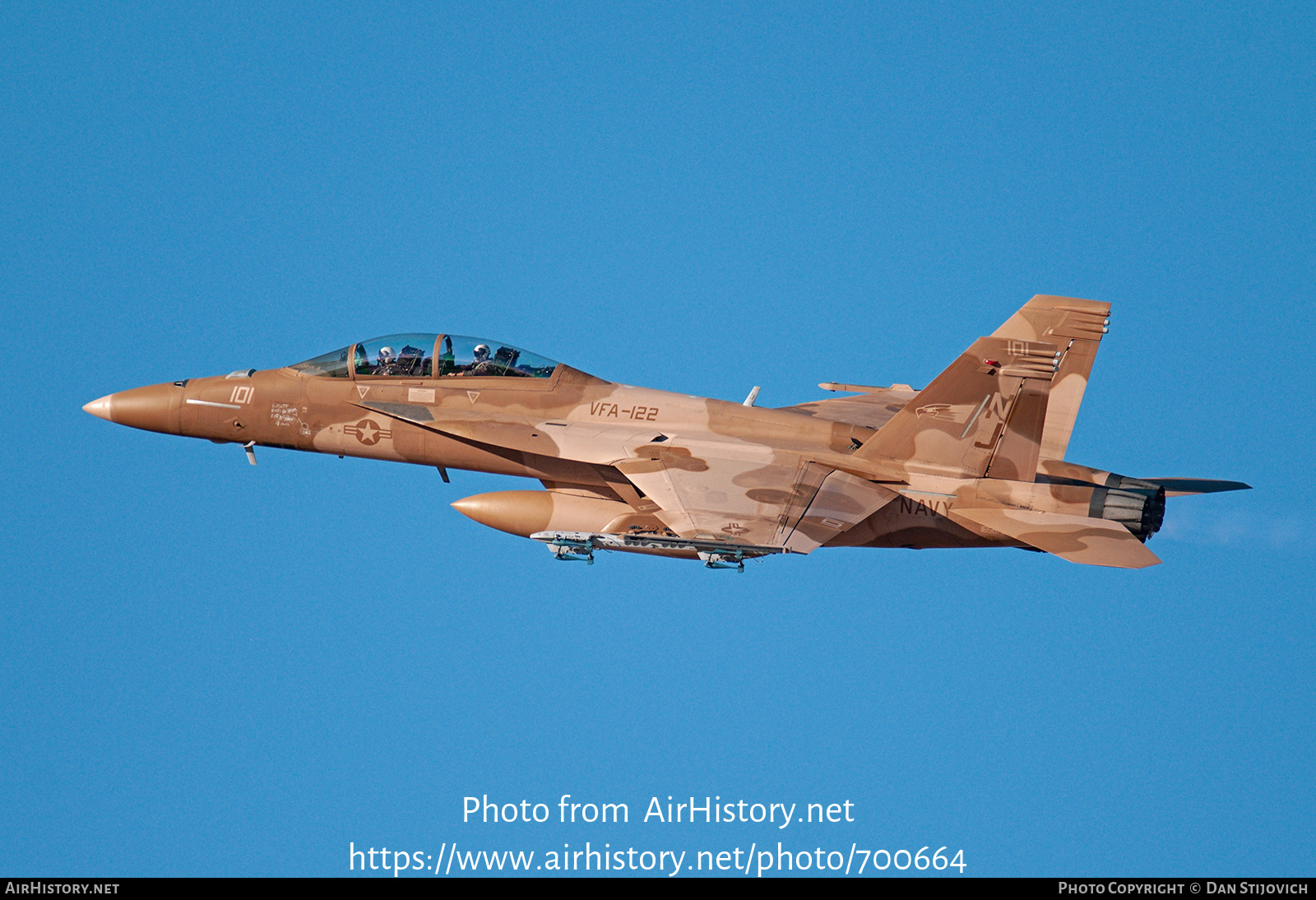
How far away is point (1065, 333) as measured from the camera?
1611 cm

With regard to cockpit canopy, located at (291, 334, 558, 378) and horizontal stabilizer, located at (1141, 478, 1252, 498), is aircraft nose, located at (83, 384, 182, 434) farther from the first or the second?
horizontal stabilizer, located at (1141, 478, 1252, 498)

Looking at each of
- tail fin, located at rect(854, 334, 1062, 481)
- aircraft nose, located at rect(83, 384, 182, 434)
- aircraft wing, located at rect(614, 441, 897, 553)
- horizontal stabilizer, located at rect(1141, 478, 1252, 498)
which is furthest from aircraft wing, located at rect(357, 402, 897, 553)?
horizontal stabilizer, located at rect(1141, 478, 1252, 498)

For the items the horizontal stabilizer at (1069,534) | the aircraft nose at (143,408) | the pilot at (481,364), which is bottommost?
the horizontal stabilizer at (1069,534)

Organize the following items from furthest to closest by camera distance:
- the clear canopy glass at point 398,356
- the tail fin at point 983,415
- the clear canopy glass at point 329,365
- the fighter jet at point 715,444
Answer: the clear canopy glass at point 329,365 → the clear canopy glass at point 398,356 → the tail fin at point 983,415 → the fighter jet at point 715,444

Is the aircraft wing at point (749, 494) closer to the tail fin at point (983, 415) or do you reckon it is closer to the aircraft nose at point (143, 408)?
the tail fin at point (983, 415)

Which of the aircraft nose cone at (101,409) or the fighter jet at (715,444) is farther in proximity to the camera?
the aircraft nose cone at (101,409)

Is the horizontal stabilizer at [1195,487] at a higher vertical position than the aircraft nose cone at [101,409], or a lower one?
lower

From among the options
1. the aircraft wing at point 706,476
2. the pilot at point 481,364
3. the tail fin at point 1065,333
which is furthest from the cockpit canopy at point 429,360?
the tail fin at point 1065,333

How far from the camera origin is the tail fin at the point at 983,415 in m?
15.5

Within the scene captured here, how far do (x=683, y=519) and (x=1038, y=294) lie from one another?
17.0ft

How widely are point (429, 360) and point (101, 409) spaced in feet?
15.4

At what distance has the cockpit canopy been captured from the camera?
58.6 feet

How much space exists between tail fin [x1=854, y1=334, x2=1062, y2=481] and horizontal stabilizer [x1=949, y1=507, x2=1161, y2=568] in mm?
466

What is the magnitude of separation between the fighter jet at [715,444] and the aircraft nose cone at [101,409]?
29 mm
